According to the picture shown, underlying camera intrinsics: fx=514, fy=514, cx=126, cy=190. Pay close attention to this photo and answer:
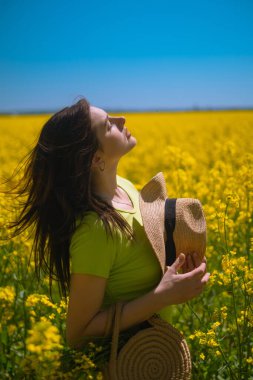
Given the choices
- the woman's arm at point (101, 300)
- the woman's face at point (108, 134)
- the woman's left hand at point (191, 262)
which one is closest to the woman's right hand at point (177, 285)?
the woman's arm at point (101, 300)

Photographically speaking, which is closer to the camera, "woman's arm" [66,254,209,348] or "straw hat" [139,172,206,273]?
"woman's arm" [66,254,209,348]

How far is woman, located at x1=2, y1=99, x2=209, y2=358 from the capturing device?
1.66 meters

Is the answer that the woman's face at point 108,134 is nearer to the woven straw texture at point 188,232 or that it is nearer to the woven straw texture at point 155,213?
the woven straw texture at point 155,213

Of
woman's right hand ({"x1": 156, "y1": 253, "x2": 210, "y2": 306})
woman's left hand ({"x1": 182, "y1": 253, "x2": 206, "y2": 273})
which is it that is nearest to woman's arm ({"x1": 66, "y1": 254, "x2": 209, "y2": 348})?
woman's right hand ({"x1": 156, "y1": 253, "x2": 210, "y2": 306})

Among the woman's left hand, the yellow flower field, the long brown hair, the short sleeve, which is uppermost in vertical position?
the long brown hair

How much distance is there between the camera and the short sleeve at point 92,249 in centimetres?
164

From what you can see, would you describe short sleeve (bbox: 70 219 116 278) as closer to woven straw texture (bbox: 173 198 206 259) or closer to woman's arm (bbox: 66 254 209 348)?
woman's arm (bbox: 66 254 209 348)

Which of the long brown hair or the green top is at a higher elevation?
the long brown hair

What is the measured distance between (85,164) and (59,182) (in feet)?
0.37

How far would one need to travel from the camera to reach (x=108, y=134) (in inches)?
72.1

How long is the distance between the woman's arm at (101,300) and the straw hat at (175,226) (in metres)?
0.08

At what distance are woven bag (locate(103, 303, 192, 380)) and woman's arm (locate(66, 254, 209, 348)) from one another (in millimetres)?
44

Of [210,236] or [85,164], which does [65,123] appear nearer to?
[85,164]

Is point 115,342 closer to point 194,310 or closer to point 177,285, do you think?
point 177,285
